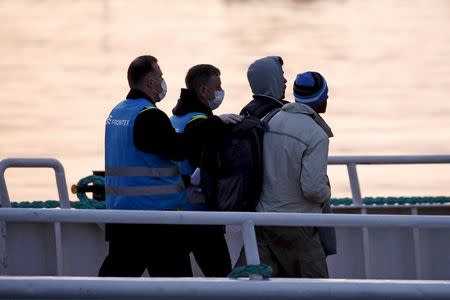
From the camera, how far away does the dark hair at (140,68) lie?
991cm

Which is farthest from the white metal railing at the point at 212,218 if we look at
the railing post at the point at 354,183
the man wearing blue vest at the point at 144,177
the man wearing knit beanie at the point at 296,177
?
the railing post at the point at 354,183

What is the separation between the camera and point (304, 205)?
978 cm

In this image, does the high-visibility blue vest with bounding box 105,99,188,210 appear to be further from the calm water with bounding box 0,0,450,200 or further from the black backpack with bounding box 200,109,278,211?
the calm water with bounding box 0,0,450,200

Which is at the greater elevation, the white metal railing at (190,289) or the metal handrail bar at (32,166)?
the metal handrail bar at (32,166)

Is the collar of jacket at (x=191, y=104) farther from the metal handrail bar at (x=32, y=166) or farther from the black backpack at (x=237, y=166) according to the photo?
the metal handrail bar at (x=32, y=166)

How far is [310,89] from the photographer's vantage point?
9.91 m

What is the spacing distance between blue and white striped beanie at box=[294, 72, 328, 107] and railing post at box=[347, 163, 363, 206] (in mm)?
1702

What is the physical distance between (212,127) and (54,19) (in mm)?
37569

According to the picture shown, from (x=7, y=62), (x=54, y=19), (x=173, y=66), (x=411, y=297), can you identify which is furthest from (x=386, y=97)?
(x=411, y=297)

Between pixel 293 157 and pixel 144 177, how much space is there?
689 mm

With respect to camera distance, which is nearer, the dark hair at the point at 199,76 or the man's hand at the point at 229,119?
the man's hand at the point at 229,119

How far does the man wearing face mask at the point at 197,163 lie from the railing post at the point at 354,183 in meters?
1.54

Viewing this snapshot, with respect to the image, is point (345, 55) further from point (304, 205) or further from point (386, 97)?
point (304, 205)

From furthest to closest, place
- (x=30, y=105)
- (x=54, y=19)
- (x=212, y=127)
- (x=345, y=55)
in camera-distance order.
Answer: (x=54, y=19) → (x=345, y=55) → (x=30, y=105) → (x=212, y=127)
